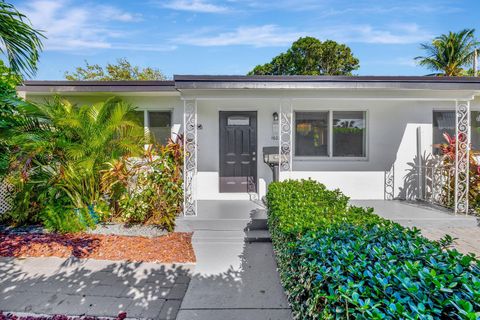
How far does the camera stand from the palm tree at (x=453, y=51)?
20281mm

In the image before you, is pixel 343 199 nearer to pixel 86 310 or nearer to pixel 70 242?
pixel 86 310

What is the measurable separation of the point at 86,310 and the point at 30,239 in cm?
302

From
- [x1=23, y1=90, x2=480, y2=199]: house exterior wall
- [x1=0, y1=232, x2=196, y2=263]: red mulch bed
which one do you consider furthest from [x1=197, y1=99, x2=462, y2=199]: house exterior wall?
[x1=0, y1=232, x2=196, y2=263]: red mulch bed

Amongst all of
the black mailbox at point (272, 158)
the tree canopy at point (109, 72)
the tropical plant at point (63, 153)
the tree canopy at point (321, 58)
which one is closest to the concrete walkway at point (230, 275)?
the black mailbox at point (272, 158)

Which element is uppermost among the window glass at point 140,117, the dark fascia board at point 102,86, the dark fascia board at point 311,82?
the dark fascia board at point 102,86

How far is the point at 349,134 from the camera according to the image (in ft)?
24.2

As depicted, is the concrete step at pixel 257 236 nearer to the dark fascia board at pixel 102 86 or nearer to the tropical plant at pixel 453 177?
the dark fascia board at pixel 102 86

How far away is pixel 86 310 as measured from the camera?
2.99 m

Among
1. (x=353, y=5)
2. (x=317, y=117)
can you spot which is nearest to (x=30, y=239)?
(x=317, y=117)

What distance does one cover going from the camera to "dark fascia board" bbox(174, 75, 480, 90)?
5.35 m

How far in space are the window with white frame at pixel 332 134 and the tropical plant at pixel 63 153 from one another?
4172 millimetres

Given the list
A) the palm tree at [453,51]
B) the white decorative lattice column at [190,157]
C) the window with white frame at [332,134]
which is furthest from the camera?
the palm tree at [453,51]

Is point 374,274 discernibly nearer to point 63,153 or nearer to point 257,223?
point 257,223

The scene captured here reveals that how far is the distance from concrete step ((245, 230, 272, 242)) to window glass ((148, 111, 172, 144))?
3.62 m
